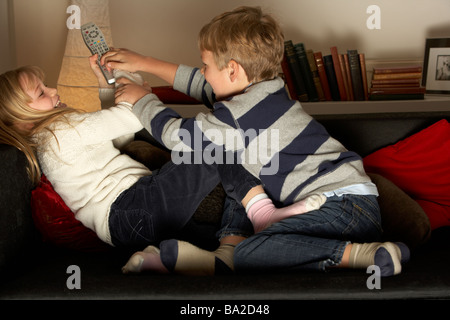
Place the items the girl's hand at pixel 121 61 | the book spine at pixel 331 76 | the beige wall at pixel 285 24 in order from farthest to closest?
the beige wall at pixel 285 24 < the book spine at pixel 331 76 < the girl's hand at pixel 121 61

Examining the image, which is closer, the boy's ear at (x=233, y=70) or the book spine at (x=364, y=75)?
the boy's ear at (x=233, y=70)

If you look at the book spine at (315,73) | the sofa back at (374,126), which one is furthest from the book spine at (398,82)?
the sofa back at (374,126)

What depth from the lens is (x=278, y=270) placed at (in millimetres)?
1030

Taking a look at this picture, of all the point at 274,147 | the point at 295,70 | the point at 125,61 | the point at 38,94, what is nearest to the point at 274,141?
the point at 274,147

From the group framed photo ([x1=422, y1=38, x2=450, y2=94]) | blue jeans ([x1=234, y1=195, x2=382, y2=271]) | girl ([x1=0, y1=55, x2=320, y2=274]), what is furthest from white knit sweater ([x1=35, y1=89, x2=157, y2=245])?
framed photo ([x1=422, y1=38, x2=450, y2=94])

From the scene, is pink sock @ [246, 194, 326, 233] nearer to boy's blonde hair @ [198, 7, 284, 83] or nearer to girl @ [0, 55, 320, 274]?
girl @ [0, 55, 320, 274]

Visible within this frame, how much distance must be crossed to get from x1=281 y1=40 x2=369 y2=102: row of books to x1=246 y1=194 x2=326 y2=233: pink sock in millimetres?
1090

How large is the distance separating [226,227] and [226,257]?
12 cm

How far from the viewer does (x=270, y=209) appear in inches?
45.8

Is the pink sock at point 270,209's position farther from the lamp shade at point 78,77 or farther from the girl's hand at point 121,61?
the lamp shade at point 78,77

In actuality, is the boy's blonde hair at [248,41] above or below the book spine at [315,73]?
above

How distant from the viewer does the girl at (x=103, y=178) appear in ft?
4.01

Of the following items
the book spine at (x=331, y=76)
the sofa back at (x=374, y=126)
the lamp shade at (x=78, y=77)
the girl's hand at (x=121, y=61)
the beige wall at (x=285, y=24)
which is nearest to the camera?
the girl's hand at (x=121, y=61)
